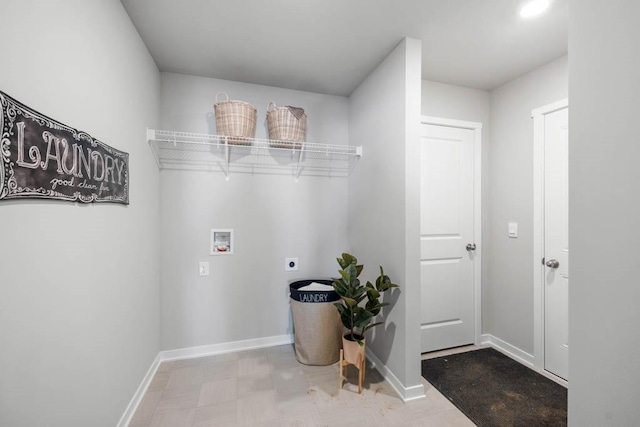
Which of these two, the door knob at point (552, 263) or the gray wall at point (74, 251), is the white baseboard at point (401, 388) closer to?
the door knob at point (552, 263)

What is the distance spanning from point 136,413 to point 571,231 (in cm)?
244

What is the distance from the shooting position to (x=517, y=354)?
242 centimetres

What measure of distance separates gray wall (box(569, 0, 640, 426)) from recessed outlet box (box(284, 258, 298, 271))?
205 centimetres

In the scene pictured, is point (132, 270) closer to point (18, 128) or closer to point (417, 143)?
point (18, 128)

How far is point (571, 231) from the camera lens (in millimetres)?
907

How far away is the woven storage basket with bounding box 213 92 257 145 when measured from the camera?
217 centimetres

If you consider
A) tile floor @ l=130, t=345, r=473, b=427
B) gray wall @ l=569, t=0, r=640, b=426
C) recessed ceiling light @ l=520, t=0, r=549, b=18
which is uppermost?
recessed ceiling light @ l=520, t=0, r=549, b=18

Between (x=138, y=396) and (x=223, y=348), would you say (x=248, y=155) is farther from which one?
(x=138, y=396)

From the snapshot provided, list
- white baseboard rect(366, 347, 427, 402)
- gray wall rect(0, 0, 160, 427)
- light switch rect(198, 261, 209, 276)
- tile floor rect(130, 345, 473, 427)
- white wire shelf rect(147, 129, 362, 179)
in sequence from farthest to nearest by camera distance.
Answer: light switch rect(198, 261, 209, 276) < white wire shelf rect(147, 129, 362, 179) < white baseboard rect(366, 347, 427, 402) < tile floor rect(130, 345, 473, 427) < gray wall rect(0, 0, 160, 427)

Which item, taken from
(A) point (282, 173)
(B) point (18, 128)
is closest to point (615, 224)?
(B) point (18, 128)

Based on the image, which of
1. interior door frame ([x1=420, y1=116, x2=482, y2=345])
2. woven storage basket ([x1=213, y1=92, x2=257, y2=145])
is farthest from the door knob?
woven storage basket ([x1=213, y1=92, x2=257, y2=145])

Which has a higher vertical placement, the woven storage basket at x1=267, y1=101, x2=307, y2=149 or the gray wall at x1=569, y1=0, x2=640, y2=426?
the woven storage basket at x1=267, y1=101, x2=307, y2=149

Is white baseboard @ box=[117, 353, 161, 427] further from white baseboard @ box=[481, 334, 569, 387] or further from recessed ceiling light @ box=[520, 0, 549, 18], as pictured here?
recessed ceiling light @ box=[520, 0, 549, 18]

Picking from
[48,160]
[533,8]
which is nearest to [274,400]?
[48,160]
